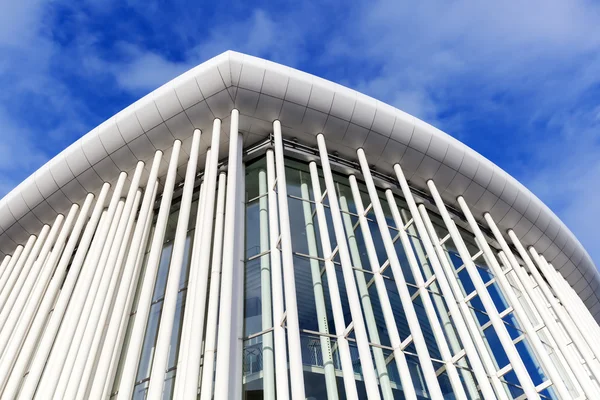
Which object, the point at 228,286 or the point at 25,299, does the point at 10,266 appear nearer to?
the point at 25,299

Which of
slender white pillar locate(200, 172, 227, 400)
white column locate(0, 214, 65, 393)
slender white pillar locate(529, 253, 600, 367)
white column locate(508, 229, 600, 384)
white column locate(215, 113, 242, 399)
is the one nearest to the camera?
white column locate(215, 113, 242, 399)

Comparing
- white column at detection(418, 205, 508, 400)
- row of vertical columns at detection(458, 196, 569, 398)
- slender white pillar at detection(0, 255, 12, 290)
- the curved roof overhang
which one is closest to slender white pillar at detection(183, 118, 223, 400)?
the curved roof overhang

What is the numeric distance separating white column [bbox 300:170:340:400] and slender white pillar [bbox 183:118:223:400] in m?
2.95

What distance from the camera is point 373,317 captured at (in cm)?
1423

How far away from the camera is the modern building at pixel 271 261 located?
12234mm

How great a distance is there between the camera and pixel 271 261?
1388 centimetres

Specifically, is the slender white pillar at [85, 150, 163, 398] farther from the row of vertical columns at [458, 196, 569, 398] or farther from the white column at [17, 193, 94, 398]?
the row of vertical columns at [458, 196, 569, 398]

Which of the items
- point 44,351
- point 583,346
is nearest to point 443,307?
point 583,346

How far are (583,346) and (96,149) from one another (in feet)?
58.0

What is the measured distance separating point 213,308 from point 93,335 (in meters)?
3.27

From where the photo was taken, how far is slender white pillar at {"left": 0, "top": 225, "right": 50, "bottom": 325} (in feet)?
58.9

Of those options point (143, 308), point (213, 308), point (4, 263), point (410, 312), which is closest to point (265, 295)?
point (213, 308)

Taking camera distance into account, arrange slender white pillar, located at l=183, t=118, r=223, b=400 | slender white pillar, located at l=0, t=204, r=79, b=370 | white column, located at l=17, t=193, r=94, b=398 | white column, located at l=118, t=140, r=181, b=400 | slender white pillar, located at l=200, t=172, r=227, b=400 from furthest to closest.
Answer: white column, located at l=17, t=193, r=94, b=398, slender white pillar, located at l=0, t=204, r=79, b=370, white column, located at l=118, t=140, r=181, b=400, slender white pillar, located at l=200, t=172, r=227, b=400, slender white pillar, located at l=183, t=118, r=223, b=400

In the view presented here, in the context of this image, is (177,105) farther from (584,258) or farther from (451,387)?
(584,258)
